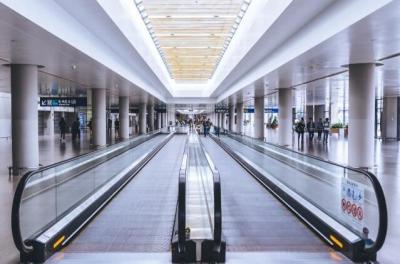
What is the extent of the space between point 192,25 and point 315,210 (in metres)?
14.0

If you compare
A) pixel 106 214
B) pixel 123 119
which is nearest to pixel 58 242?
pixel 106 214

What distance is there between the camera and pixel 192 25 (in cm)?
1986

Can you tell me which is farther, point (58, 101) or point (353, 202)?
point (58, 101)

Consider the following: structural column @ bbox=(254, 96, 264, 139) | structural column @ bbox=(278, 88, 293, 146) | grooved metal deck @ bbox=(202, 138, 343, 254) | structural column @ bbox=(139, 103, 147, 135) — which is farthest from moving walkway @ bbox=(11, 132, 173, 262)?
structural column @ bbox=(139, 103, 147, 135)

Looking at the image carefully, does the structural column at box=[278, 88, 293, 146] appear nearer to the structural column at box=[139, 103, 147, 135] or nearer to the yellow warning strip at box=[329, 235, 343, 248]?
the yellow warning strip at box=[329, 235, 343, 248]

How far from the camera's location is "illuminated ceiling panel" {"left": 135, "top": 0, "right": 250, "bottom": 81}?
15.9 m

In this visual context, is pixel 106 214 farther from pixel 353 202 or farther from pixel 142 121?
pixel 142 121

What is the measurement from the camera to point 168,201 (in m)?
10.2

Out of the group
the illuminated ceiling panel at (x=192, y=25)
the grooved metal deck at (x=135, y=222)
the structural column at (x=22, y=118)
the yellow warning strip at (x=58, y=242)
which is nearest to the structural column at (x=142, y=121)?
the illuminated ceiling panel at (x=192, y=25)

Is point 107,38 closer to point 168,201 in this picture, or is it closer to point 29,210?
point 168,201

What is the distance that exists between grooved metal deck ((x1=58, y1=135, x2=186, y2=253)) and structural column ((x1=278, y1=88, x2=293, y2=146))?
607 inches

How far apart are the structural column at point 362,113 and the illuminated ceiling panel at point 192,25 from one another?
502 cm

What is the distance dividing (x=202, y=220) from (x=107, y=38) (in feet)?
30.4

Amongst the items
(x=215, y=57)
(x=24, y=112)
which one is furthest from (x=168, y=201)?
(x=215, y=57)
